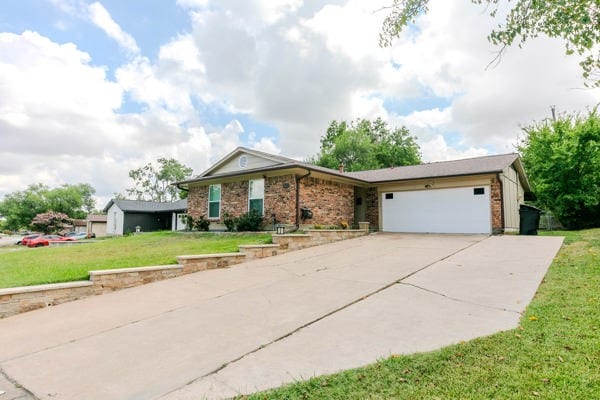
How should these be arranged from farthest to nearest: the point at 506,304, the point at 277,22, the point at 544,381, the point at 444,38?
the point at 277,22 < the point at 444,38 < the point at 506,304 < the point at 544,381

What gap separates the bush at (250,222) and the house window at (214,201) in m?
2.27

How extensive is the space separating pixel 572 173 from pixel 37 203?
6710 cm

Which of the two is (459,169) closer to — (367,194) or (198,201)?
(367,194)

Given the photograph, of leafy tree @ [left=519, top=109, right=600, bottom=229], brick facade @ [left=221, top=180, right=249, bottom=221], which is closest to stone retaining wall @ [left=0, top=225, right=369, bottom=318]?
brick facade @ [left=221, top=180, right=249, bottom=221]

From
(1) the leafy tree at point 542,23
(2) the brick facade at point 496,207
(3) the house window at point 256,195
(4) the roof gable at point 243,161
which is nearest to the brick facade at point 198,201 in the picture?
(4) the roof gable at point 243,161

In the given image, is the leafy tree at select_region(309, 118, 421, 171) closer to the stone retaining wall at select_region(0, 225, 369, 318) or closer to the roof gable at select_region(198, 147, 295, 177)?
the roof gable at select_region(198, 147, 295, 177)

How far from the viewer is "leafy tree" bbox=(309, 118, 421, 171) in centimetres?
3481

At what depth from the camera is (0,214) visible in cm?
5650

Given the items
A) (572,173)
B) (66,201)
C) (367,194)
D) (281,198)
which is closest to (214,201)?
(281,198)

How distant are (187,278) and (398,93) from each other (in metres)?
11.2

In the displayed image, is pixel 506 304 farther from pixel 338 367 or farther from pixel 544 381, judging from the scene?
pixel 338 367

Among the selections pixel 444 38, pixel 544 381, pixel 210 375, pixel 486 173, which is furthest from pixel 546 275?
pixel 486 173

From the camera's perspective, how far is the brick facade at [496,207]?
12.1 meters

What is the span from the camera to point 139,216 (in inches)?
1240
